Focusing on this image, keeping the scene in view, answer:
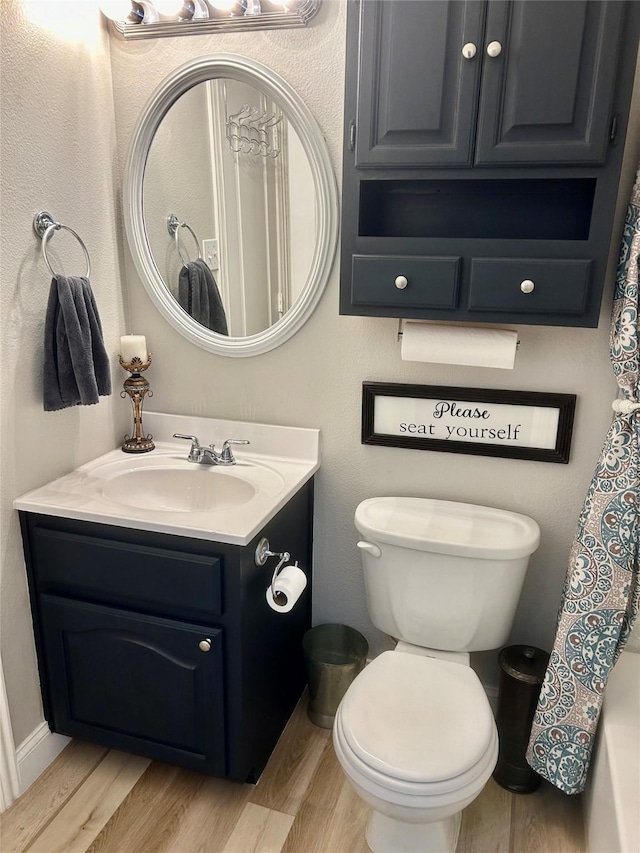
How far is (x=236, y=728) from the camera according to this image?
1581 millimetres

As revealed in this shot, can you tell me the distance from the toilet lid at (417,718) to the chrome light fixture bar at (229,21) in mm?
1694

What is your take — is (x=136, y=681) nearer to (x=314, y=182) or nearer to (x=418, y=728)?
(x=418, y=728)

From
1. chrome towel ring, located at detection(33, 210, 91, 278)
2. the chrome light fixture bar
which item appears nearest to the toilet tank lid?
chrome towel ring, located at detection(33, 210, 91, 278)

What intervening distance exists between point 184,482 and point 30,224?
2.67ft

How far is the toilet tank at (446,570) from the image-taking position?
1623 millimetres

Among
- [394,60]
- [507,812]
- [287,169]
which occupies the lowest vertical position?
[507,812]

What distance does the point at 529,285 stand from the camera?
1417 millimetres

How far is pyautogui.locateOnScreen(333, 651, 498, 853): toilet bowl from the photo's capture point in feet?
4.30

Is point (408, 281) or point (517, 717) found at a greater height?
point (408, 281)

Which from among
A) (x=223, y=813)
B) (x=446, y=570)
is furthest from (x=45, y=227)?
(x=223, y=813)

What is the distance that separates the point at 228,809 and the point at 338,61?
78.9 inches

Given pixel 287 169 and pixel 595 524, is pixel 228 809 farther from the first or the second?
pixel 287 169

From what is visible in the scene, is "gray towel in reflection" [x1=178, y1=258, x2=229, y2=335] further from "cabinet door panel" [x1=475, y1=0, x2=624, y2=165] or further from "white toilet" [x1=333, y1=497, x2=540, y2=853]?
"cabinet door panel" [x1=475, y1=0, x2=624, y2=165]

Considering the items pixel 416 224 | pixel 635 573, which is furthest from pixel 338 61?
pixel 635 573
